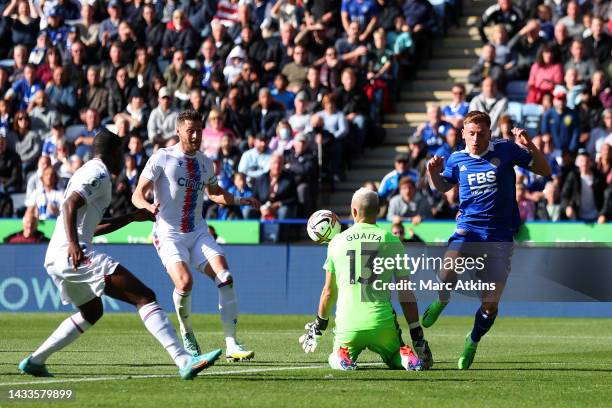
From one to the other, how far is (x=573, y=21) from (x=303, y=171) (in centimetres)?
601

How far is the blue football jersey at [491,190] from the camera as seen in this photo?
12.8 meters

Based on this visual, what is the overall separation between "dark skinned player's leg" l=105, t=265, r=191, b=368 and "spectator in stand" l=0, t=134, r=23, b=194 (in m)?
16.5

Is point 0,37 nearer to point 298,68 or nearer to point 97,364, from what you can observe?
point 298,68

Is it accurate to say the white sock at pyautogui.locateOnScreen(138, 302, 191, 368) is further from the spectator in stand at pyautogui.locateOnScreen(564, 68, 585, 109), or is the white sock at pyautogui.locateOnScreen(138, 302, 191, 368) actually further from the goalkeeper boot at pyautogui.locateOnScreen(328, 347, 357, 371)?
the spectator in stand at pyautogui.locateOnScreen(564, 68, 585, 109)

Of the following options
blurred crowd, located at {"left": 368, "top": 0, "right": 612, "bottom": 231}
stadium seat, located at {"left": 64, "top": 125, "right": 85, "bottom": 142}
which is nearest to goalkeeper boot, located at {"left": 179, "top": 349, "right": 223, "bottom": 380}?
blurred crowd, located at {"left": 368, "top": 0, "right": 612, "bottom": 231}

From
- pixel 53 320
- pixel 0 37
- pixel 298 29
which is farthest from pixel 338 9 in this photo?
pixel 53 320

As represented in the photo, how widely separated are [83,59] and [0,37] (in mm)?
2953

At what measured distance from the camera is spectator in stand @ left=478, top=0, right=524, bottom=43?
27062 mm

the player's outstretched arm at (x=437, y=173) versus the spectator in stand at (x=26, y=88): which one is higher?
the player's outstretched arm at (x=437, y=173)

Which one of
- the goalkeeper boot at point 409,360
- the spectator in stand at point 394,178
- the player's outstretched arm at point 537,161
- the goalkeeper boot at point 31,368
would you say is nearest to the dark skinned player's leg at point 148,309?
the goalkeeper boot at point 31,368

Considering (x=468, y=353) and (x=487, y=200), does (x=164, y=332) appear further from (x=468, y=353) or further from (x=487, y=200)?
(x=487, y=200)

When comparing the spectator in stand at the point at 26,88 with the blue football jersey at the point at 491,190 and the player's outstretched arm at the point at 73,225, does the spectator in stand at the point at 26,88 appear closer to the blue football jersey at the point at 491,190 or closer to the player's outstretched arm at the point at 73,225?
the blue football jersey at the point at 491,190

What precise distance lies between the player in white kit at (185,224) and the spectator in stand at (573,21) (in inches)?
551

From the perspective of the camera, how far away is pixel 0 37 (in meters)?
31.6
